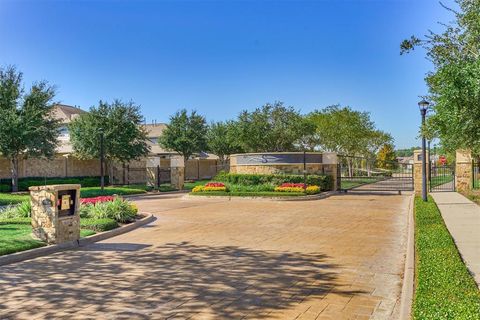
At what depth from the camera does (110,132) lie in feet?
101

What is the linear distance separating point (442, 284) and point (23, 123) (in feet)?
79.8

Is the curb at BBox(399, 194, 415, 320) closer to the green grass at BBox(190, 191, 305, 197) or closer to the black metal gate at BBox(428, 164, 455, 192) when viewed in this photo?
the green grass at BBox(190, 191, 305, 197)

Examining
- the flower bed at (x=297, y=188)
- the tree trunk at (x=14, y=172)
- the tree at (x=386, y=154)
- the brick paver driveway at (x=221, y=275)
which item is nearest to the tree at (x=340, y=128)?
the tree at (x=386, y=154)

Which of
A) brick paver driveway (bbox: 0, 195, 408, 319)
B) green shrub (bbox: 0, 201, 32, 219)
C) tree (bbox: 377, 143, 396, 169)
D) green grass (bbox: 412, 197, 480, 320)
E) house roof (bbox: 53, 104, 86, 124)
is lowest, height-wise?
brick paver driveway (bbox: 0, 195, 408, 319)

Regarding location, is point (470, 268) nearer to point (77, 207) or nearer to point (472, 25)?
point (472, 25)

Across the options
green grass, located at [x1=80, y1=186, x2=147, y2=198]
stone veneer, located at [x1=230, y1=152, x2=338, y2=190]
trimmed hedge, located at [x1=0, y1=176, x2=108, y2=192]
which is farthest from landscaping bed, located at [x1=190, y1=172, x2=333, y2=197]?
trimmed hedge, located at [x1=0, y1=176, x2=108, y2=192]

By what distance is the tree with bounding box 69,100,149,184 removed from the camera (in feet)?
102

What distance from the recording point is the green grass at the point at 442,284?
4.91 metres

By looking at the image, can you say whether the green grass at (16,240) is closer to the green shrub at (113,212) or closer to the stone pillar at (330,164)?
the green shrub at (113,212)

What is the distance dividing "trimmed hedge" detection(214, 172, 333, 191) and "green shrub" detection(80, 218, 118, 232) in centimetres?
1395

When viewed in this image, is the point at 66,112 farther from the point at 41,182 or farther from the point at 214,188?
the point at 214,188

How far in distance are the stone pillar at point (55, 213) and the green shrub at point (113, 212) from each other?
2.76m

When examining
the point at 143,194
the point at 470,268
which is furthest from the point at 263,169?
the point at 470,268

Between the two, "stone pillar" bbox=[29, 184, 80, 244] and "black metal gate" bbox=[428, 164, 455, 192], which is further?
"black metal gate" bbox=[428, 164, 455, 192]
